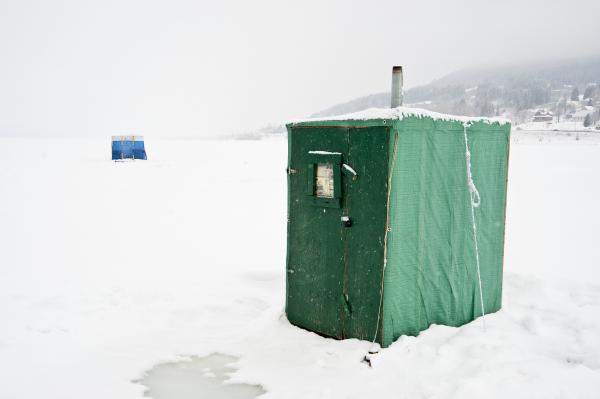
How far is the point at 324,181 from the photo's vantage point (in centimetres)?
522

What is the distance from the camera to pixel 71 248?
31.1 feet

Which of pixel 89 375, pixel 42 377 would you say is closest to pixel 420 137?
pixel 89 375

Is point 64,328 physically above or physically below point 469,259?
below

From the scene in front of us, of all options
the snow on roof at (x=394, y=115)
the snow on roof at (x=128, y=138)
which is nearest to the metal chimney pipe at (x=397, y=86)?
the snow on roof at (x=394, y=115)

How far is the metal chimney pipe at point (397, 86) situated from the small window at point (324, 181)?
0.82 m

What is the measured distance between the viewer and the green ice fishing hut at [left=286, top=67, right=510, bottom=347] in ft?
15.7

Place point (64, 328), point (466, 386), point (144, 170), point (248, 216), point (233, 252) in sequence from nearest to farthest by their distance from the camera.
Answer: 1. point (466, 386)
2. point (64, 328)
3. point (233, 252)
4. point (248, 216)
5. point (144, 170)

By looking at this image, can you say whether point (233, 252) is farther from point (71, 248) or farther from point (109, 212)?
point (109, 212)

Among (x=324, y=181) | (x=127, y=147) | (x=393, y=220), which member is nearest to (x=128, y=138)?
(x=127, y=147)

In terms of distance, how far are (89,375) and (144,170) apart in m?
20.7

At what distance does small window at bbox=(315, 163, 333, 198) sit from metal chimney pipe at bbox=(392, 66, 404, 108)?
818 mm

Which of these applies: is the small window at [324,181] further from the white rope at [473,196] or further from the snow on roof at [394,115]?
the white rope at [473,196]

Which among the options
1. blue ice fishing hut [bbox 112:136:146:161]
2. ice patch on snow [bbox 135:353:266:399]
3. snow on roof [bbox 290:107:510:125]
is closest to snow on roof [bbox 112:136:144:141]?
blue ice fishing hut [bbox 112:136:146:161]

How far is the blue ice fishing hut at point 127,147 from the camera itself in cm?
3019
